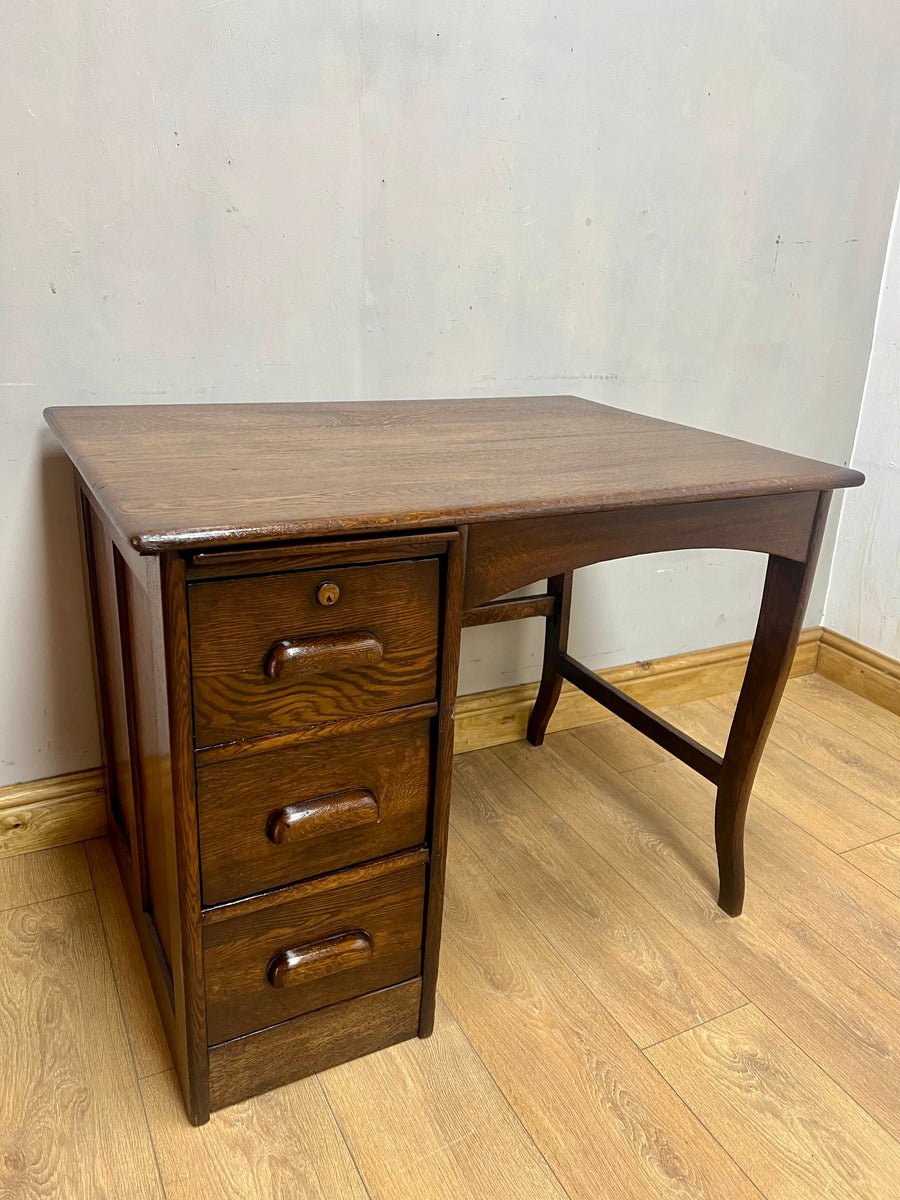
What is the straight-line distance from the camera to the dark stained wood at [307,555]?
2.64ft

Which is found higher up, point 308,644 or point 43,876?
point 308,644

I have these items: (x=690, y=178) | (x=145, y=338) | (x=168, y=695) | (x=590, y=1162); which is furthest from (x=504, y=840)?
(x=690, y=178)

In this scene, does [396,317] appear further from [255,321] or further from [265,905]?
[265,905]

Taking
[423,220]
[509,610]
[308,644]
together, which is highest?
[423,220]

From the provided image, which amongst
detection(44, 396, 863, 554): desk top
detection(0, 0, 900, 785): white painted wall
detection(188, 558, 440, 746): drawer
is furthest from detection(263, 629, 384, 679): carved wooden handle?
detection(0, 0, 900, 785): white painted wall

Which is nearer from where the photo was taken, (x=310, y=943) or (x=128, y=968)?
(x=310, y=943)

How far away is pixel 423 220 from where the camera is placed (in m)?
1.47

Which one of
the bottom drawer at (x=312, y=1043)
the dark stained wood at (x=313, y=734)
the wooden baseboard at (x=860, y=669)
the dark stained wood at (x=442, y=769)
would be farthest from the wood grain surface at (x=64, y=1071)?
the wooden baseboard at (x=860, y=669)

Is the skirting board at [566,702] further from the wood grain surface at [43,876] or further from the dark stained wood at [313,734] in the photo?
the dark stained wood at [313,734]

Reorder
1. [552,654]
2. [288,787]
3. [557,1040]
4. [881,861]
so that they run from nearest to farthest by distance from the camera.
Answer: [288,787]
[557,1040]
[881,861]
[552,654]

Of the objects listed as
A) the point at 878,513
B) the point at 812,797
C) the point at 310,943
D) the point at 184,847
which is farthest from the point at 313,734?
the point at 878,513

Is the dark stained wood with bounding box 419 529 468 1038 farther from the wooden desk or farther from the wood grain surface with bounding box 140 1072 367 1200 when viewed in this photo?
the wood grain surface with bounding box 140 1072 367 1200

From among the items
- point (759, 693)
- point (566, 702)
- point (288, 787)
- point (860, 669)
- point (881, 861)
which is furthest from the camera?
point (860, 669)

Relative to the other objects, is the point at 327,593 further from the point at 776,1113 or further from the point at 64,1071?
the point at 776,1113
